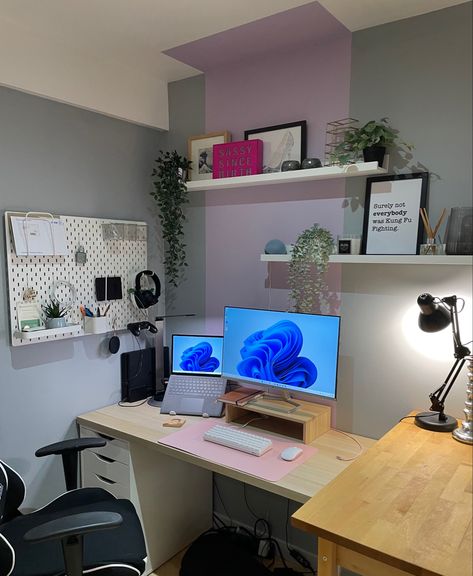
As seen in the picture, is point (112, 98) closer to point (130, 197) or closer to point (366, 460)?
point (130, 197)

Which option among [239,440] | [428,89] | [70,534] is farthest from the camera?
[239,440]

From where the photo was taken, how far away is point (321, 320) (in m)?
1.87

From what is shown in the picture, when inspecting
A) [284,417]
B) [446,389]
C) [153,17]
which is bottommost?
[284,417]

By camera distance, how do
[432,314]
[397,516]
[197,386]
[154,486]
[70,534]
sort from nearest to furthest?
[397,516] < [70,534] < [432,314] < [154,486] < [197,386]

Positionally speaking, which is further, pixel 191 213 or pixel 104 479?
pixel 191 213

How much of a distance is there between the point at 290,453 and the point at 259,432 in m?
0.26

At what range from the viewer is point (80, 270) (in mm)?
2184

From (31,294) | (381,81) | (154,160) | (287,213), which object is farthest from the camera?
(154,160)

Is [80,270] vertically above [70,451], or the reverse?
[80,270]

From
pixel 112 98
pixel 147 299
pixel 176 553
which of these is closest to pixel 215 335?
pixel 147 299

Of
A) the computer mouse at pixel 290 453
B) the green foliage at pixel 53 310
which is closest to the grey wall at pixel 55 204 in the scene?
the green foliage at pixel 53 310

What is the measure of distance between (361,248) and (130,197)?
1.21 meters

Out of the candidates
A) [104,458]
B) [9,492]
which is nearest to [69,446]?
[9,492]

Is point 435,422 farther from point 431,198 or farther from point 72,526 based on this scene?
point 72,526
